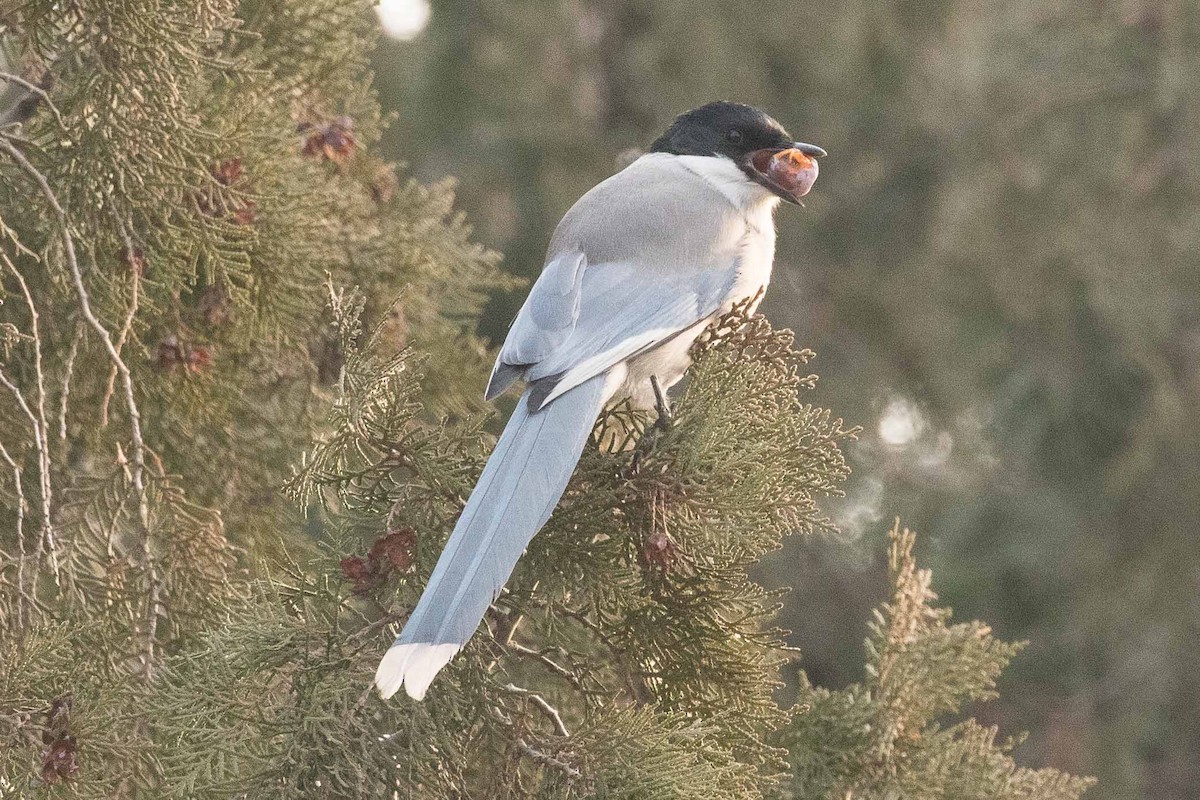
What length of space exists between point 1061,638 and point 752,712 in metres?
5.39

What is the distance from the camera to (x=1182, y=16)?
A: 261 inches

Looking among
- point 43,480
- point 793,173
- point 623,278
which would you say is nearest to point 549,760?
point 43,480

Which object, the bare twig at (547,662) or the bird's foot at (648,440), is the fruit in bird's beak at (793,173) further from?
the bare twig at (547,662)

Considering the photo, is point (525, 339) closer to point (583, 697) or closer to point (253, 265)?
point (253, 265)

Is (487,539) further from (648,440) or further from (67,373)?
(67,373)

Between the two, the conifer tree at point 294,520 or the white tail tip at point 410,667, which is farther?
the conifer tree at point 294,520

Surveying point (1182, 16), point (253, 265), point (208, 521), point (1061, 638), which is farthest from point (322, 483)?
point (1061, 638)

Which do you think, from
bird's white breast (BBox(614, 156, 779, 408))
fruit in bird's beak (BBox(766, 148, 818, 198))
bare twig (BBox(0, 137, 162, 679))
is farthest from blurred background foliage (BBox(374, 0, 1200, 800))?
bare twig (BBox(0, 137, 162, 679))

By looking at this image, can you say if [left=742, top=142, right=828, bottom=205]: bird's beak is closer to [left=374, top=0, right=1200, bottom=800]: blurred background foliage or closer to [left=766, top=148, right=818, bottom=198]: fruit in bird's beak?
[left=766, top=148, right=818, bottom=198]: fruit in bird's beak

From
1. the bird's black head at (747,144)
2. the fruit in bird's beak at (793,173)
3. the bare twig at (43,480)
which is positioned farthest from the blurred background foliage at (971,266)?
the bare twig at (43,480)

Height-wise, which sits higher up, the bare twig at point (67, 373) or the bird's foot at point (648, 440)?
the bird's foot at point (648, 440)

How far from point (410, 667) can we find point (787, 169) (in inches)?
79.5

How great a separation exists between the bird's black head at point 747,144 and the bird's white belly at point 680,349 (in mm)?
154

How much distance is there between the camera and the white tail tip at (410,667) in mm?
2229
